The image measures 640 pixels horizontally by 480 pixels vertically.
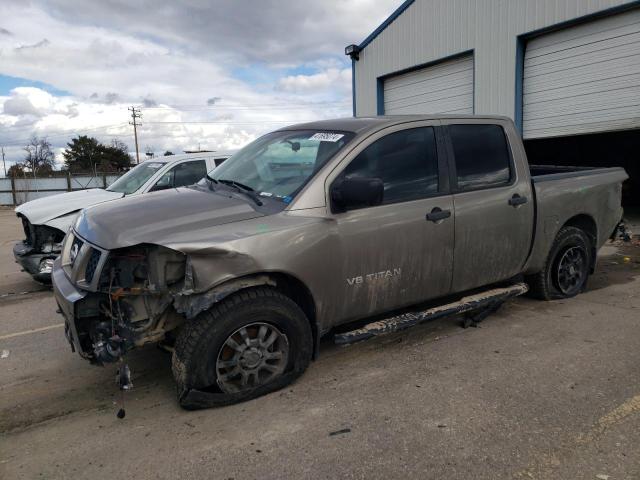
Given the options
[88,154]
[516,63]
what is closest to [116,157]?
[88,154]

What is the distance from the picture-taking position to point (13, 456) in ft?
9.54

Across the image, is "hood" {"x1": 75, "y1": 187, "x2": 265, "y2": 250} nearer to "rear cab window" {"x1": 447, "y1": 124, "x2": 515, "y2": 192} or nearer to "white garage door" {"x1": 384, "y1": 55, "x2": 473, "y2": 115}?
"rear cab window" {"x1": 447, "y1": 124, "x2": 515, "y2": 192}

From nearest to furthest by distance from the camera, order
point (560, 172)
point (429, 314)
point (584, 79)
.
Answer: point (429, 314) → point (560, 172) → point (584, 79)

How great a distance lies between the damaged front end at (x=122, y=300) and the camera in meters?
3.16

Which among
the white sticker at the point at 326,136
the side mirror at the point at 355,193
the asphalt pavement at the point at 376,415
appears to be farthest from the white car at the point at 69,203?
the side mirror at the point at 355,193

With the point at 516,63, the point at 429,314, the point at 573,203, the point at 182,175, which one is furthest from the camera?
the point at 516,63

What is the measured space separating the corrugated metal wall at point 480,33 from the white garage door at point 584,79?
406 millimetres

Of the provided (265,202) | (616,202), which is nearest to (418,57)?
(616,202)

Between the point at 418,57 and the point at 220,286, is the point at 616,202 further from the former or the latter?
the point at 418,57

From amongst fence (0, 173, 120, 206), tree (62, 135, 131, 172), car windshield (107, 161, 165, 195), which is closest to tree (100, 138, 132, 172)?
tree (62, 135, 131, 172)

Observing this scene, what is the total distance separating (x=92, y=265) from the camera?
332cm

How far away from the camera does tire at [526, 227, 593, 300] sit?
205 inches

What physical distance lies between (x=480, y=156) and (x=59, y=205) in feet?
18.2

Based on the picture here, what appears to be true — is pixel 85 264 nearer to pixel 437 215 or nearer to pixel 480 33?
pixel 437 215
